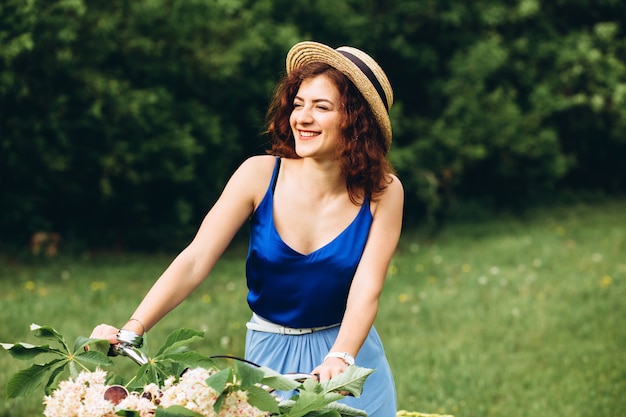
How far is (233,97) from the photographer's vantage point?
872cm

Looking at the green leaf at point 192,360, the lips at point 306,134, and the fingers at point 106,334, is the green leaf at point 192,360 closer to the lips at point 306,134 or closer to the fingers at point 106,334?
the fingers at point 106,334

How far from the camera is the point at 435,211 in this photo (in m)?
10.6

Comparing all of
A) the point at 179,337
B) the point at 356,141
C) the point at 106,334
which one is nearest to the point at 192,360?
the point at 179,337

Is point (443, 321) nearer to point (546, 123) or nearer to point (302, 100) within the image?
point (302, 100)

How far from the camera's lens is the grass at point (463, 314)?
198 inches

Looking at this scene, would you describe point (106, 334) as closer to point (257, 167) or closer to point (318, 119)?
point (257, 167)

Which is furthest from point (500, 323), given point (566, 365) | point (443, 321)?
point (566, 365)

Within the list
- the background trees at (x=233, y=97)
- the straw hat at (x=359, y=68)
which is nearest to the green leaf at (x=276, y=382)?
the straw hat at (x=359, y=68)

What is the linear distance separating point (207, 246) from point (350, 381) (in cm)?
85

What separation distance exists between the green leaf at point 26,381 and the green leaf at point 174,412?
37 centimetres

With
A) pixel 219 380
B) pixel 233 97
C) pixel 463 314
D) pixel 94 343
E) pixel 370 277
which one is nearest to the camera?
pixel 219 380

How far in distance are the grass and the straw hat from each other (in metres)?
2.50

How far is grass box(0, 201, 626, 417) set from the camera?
502 centimetres

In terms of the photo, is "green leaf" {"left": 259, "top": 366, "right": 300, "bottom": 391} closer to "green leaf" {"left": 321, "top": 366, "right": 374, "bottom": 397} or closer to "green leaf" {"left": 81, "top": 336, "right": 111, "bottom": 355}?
"green leaf" {"left": 321, "top": 366, "right": 374, "bottom": 397}
